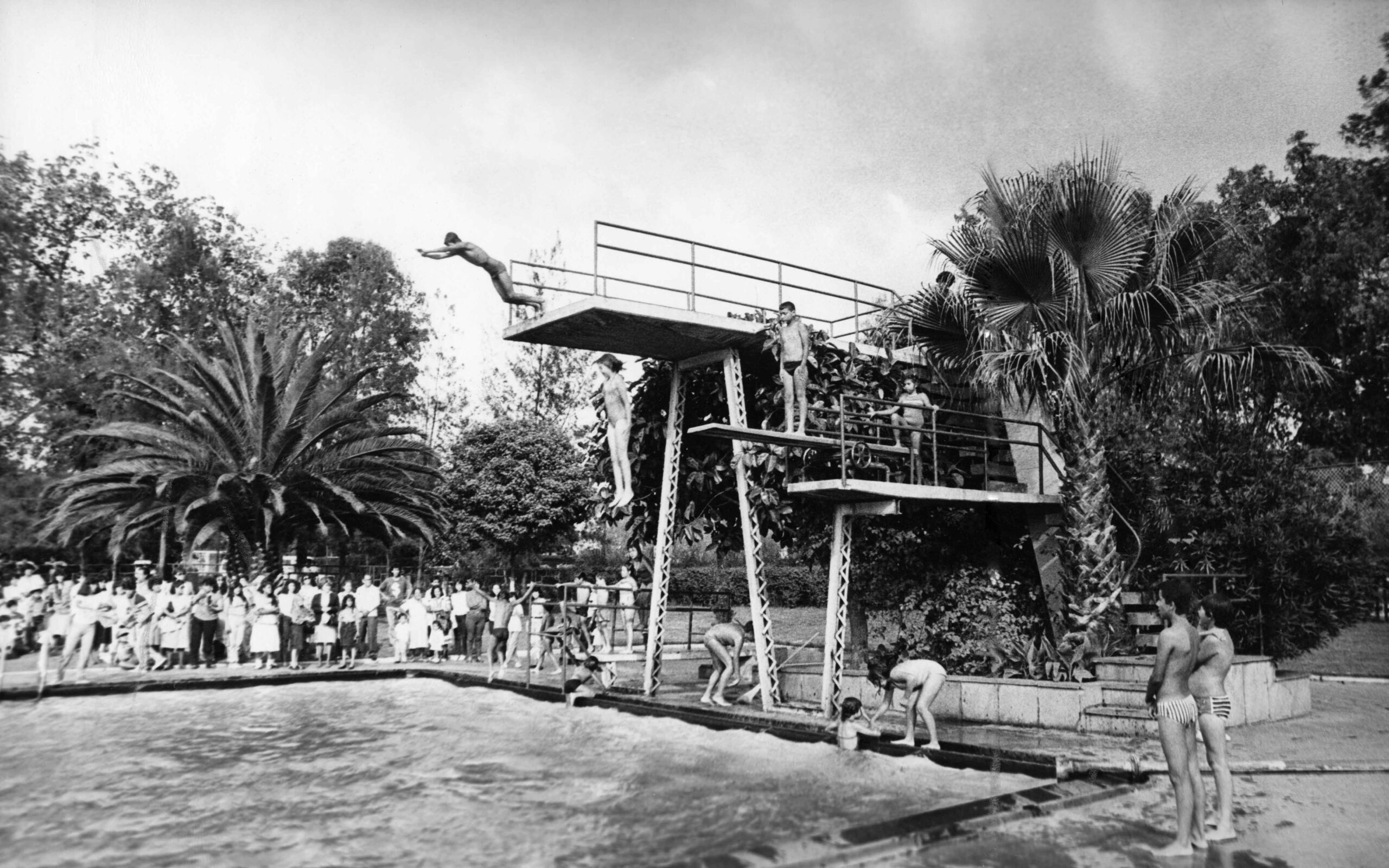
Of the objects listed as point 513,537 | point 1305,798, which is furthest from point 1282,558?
point 513,537

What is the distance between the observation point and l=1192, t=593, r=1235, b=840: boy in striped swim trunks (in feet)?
24.2

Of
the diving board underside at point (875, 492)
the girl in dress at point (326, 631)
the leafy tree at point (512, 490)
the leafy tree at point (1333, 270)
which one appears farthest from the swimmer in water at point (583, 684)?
the leafy tree at point (512, 490)

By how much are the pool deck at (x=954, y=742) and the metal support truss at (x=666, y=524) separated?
522 millimetres

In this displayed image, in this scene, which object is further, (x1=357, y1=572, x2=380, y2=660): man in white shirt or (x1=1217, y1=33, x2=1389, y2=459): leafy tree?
(x1=357, y1=572, x2=380, y2=660): man in white shirt

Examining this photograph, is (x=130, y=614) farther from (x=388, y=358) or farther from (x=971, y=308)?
(x=388, y=358)

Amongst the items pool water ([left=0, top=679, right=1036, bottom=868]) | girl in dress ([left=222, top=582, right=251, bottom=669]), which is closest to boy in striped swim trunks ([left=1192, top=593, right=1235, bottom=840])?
pool water ([left=0, top=679, right=1036, bottom=868])

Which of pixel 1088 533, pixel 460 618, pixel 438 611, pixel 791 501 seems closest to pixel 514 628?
pixel 438 611

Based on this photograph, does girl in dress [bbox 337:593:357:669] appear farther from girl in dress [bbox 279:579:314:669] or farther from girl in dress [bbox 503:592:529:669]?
girl in dress [bbox 503:592:529:669]

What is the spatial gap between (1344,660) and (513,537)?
21.6 metres

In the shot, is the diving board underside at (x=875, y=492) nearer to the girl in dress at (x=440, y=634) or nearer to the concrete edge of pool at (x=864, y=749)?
the concrete edge of pool at (x=864, y=749)

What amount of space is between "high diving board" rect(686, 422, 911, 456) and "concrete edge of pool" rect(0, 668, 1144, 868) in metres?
3.39

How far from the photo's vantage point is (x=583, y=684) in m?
14.6

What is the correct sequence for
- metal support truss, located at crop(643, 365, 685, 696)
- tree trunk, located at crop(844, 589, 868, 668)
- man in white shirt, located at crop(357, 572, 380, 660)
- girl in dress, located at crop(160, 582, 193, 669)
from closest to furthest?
metal support truss, located at crop(643, 365, 685, 696) → girl in dress, located at crop(160, 582, 193, 669) → tree trunk, located at crop(844, 589, 868, 668) → man in white shirt, located at crop(357, 572, 380, 660)

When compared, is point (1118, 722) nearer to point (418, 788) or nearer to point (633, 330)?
point (633, 330)
